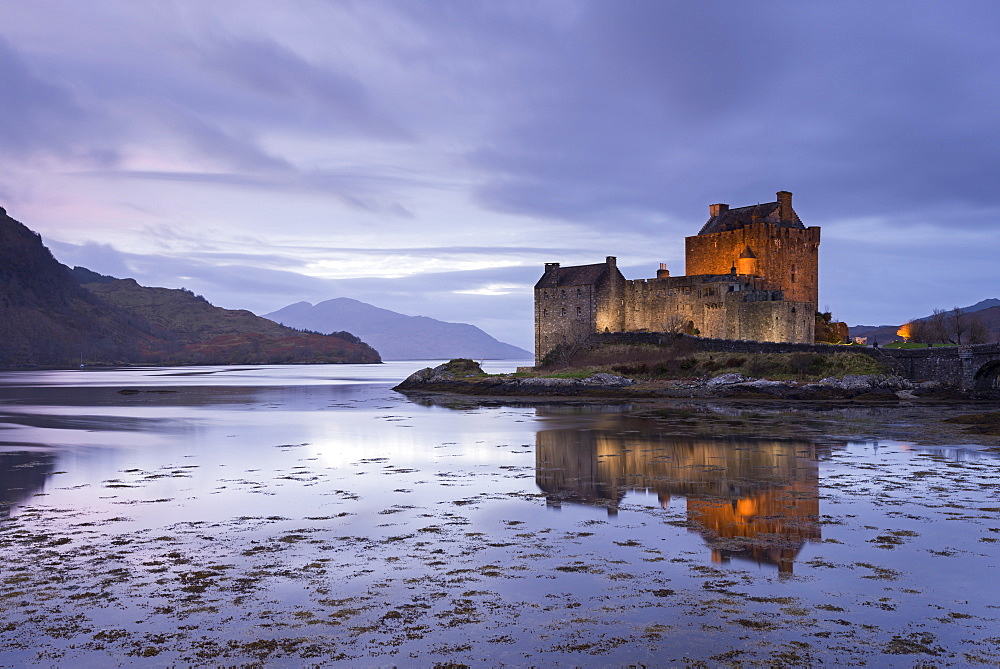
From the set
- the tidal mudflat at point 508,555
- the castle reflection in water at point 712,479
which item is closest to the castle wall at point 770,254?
the castle reflection in water at point 712,479

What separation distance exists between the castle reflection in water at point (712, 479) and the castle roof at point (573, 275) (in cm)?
3568

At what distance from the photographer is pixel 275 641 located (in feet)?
23.7

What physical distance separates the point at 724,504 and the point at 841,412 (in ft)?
77.7

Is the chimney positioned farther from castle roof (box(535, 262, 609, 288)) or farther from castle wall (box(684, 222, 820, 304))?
castle roof (box(535, 262, 609, 288))

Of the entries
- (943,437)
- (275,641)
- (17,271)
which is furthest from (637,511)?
(17,271)

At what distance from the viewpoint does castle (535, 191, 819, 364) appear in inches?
2215

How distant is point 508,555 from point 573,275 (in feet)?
177

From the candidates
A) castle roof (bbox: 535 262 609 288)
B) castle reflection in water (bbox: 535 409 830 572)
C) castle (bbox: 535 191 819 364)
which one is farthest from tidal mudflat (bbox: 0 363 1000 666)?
castle roof (bbox: 535 262 609 288)

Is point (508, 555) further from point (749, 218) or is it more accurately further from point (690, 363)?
point (749, 218)

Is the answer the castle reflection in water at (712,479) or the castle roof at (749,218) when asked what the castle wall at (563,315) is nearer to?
the castle roof at (749,218)

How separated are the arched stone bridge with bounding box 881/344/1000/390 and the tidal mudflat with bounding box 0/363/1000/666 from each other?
22415 mm

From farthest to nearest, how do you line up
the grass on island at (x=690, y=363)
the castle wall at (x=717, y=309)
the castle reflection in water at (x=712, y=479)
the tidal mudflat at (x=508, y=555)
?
the castle wall at (x=717, y=309)
the grass on island at (x=690, y=363)
the castle reflection in water at (x=712, y=479)
the tidal mudflat at (x=508, y=555)

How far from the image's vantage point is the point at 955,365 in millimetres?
42531

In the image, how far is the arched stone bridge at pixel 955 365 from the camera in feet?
135
